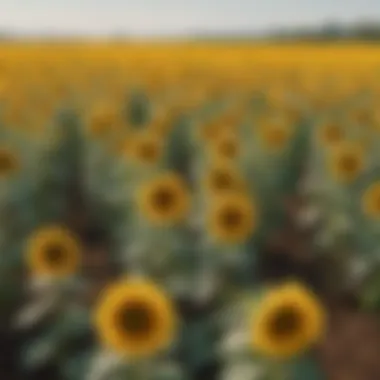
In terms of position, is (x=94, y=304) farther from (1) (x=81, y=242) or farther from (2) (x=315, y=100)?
(2) (x=315, y=100)

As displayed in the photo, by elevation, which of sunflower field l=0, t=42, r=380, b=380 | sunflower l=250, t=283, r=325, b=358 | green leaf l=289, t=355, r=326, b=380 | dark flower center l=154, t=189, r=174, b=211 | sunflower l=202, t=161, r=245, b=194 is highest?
sunflower l=250, t=283, r=325, b=358

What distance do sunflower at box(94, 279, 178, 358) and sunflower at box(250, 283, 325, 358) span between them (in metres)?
0.20

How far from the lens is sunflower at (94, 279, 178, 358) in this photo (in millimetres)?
2480

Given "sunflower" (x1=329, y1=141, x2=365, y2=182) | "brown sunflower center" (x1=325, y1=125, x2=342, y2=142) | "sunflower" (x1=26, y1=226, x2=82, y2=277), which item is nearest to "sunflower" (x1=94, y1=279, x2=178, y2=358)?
"sunflower" (x1=26, y1=226, x2=82, y2=277)

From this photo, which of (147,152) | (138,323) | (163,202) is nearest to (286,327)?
(138,323)

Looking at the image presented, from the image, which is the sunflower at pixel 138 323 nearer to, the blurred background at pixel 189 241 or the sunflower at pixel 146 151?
the blurred background at pixel 189 241

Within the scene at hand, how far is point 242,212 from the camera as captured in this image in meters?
3.44

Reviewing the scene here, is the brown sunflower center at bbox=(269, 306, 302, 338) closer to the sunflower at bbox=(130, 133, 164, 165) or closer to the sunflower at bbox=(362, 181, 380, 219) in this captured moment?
the sunflower at bbox=(362, 181, 380, 219)

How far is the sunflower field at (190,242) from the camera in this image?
254cm

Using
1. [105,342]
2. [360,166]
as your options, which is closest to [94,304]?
[105,342]

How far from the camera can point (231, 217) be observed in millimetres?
3457

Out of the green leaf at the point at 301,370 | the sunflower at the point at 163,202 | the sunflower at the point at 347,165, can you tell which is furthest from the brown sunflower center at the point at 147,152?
the green leaf at the point at 301,370

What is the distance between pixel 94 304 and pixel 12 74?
6825 millimetres

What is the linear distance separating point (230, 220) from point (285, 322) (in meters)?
1.00
